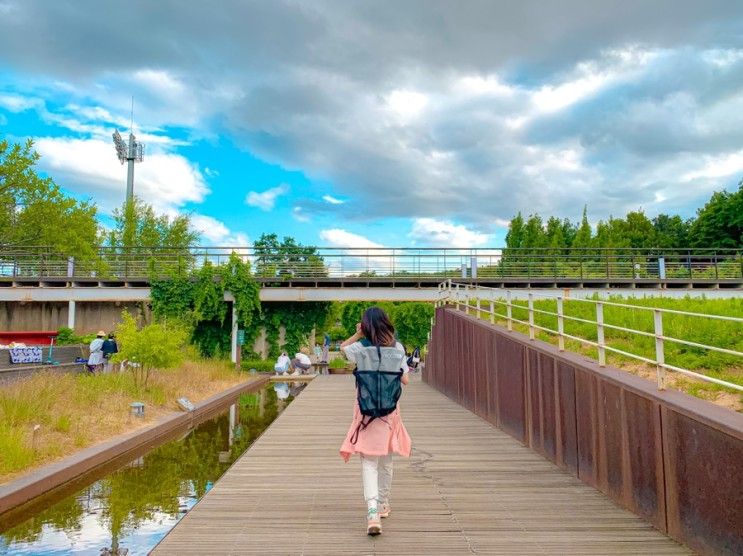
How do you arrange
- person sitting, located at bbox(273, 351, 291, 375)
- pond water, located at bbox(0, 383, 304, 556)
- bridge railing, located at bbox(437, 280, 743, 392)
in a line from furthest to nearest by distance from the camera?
person sitting, located at bbox(273, 351, 291, 375), pond water, located at bbox(0, 383, 304, 556), bridge railing, located at bbox(437, 280, 743, 392)

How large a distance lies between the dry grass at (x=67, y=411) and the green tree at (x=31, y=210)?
5.22m

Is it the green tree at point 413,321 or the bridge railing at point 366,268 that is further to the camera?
the green tree at point 413,321

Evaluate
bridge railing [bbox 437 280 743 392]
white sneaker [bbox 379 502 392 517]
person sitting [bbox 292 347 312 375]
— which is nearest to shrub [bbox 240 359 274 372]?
person sitting [bbox 292 347 312 375]

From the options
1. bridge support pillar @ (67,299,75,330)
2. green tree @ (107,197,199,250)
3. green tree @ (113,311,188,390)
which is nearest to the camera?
green tree @ (113,311,188,390)

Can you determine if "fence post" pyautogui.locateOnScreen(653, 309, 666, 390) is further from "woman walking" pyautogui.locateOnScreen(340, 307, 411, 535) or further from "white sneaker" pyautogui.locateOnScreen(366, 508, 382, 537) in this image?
"white sneaker" pyautogui.locateOnScreen(366, 508, 382, 537)

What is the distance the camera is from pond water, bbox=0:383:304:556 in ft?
16.9

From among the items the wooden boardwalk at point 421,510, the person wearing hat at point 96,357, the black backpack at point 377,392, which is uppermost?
the black backpack at point 377,392

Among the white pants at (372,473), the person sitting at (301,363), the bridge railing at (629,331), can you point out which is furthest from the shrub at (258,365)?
the white pants at (372,473)

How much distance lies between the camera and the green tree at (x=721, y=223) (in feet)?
156

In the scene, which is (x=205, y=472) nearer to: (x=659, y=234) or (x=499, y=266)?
(x=499, y=266)

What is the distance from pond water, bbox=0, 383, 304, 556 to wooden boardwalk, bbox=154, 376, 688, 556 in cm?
60

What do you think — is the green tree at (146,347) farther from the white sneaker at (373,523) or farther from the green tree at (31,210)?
the white sneaker at (373,523)

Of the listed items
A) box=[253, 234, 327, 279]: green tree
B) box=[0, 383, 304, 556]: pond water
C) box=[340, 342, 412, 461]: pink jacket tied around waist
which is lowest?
box=[0, 383, 304, 556]: pond water

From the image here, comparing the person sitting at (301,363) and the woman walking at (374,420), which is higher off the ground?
the woman walking at (374,420)
